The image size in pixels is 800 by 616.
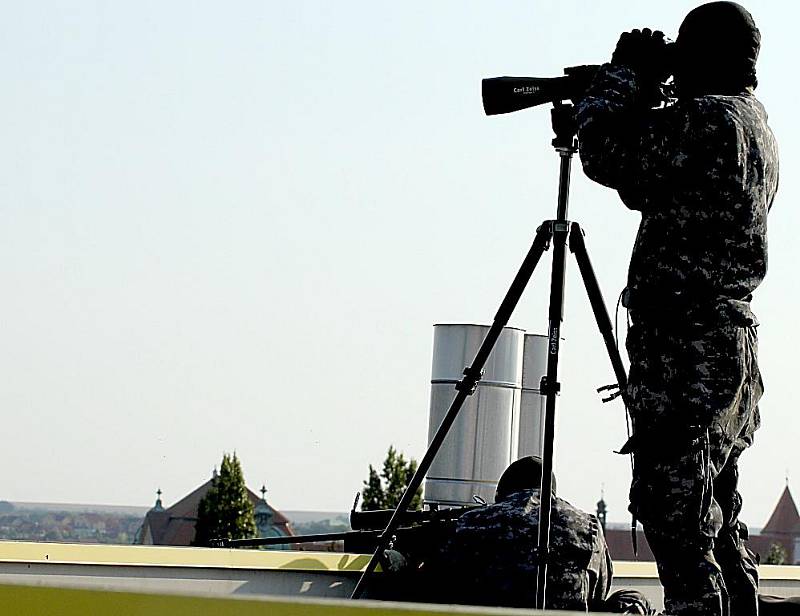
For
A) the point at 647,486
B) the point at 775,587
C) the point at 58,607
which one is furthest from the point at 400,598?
the point at 58,607

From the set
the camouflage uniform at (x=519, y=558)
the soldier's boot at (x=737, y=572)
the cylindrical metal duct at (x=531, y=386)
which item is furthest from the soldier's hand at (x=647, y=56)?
the cylindrical metal duct at (x=531, y=386)

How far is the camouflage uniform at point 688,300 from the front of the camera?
3.26 m

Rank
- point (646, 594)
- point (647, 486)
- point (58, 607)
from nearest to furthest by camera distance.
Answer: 1. point (58, 607)
2. point (647, 486)
3. point (646, 594)

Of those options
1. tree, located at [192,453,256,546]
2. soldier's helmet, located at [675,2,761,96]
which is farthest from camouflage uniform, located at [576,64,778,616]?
tree, located at [192,453,256,546]

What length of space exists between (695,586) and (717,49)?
1.32 metres

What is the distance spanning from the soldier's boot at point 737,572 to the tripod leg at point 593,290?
0.66 meters

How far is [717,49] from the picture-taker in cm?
348

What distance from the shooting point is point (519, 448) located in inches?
286

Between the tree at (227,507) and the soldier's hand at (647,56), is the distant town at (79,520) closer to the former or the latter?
the tree at (227,507)

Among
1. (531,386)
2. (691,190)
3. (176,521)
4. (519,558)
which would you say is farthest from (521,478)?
(176,521)

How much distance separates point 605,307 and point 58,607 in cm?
273

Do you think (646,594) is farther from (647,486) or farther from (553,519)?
(647,486)

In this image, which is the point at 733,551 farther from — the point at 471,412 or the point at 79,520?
the point at 79,520

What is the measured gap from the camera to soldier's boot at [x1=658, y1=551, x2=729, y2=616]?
10.5 ft
